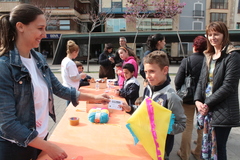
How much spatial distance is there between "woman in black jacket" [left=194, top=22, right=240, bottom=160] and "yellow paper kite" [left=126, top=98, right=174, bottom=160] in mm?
835

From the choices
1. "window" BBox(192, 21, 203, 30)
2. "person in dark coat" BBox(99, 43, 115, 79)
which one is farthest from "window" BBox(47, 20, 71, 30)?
"person in dark coat" BBox(99, 43, 115, 79)

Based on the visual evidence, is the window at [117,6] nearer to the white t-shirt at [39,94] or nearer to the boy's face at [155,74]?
the boy's face at [155,74]

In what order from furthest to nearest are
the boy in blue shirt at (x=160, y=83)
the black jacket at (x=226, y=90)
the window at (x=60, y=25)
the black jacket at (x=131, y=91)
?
the window at (x=60, y=25) < the black jacket at (x=131, y=91) < the black jacket at (x=226, y=90) < the boy in blue shirt at (x=160, y=83)

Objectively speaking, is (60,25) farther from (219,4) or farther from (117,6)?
(219,4)

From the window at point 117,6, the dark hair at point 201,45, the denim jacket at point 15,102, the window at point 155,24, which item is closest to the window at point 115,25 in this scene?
the window at point 117,6

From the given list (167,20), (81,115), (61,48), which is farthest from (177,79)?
(167,20)

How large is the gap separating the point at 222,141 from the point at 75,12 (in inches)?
1153

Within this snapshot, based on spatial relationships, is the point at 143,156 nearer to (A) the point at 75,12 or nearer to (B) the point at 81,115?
(B) the point at 81,115

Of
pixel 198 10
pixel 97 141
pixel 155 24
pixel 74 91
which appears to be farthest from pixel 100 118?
pixel 198 10

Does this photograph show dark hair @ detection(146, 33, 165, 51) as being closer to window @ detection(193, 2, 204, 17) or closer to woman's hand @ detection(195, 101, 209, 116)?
woman's hand @ detection(195, 101, 209, 116)

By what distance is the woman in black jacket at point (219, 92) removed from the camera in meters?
1.93

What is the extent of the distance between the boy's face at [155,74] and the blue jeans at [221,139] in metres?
0.83

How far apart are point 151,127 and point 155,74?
1.75 feet

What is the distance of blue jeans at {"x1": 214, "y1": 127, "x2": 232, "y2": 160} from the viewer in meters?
2.01
